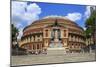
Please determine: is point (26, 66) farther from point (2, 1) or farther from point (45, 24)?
point (2, 1)

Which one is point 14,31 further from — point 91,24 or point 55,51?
point 91,24

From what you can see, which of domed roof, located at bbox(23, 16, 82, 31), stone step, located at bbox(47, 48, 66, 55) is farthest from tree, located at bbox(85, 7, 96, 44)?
stone step, located at bbox(47, 48, 66, 55)

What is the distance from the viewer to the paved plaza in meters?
2.59

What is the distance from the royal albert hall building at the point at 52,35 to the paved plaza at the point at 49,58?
0.26 ft

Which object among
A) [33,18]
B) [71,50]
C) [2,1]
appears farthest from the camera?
[71,50]

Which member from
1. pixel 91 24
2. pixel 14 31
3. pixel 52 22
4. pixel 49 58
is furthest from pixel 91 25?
pixel 14 31

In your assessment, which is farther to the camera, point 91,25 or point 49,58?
point 91,25

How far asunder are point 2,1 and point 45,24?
0.64 m

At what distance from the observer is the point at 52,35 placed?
2.79m

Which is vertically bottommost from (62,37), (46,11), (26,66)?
(26,66)

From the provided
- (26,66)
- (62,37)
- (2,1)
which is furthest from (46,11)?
(26,66)

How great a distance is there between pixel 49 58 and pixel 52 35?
31cm

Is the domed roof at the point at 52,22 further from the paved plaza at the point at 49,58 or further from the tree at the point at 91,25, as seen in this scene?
the paved plaza at the point at 49,58

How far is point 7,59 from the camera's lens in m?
2.52
